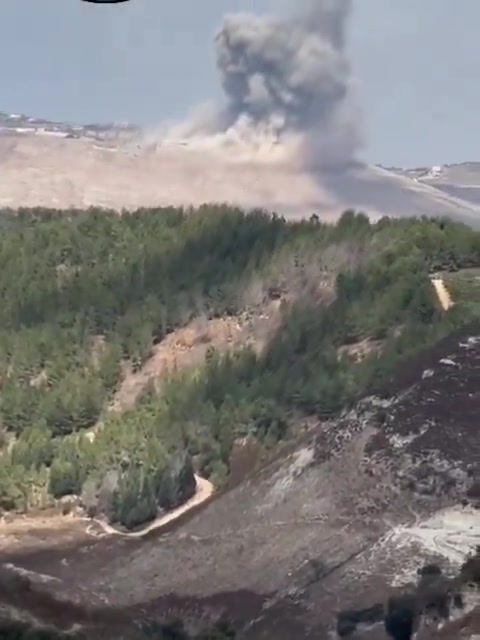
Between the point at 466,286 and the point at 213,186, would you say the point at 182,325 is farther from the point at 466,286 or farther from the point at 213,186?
the point at 213,186

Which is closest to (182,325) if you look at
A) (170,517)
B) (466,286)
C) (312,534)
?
(466,286)

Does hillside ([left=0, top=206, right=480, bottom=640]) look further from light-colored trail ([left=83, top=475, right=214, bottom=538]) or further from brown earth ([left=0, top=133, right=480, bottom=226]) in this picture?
brown earth ([left=0, top=133, right=480, bottom=226])

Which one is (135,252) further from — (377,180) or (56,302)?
(377,180)

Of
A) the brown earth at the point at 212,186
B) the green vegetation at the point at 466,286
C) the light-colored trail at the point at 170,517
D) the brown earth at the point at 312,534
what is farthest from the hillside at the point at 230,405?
the brown earth at the point at 212,186

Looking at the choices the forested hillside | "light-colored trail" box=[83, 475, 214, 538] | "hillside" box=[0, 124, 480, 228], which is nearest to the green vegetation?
the forested hillside

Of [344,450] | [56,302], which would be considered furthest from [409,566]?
[56,302]

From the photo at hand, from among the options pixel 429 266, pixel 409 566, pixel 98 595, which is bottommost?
pixel 98 595

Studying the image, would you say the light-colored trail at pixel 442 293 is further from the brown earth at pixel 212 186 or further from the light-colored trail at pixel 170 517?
the brown earth at pixel 212 186
